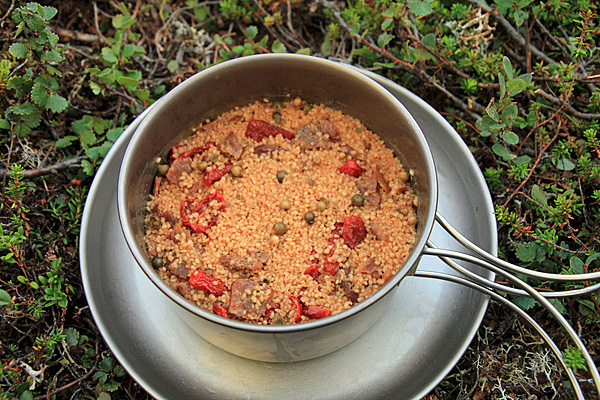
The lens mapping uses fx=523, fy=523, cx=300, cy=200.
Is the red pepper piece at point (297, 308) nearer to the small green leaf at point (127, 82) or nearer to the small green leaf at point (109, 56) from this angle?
A: the small green leaf at point (127, 82)

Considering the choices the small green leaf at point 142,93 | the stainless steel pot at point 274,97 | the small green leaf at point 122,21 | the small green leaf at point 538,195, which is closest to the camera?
the stainless steel pot at point 274,97

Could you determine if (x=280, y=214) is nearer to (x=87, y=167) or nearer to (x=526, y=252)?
(x=87, y=167)

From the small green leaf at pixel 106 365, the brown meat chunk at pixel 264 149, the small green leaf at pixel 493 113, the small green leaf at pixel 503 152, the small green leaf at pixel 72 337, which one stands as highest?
the small green leaf at pixel 493 113

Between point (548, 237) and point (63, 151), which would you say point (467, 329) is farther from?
point (63, 151)

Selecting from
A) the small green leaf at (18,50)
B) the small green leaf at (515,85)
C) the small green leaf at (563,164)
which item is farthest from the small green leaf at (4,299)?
the small green leaf at (563,164)

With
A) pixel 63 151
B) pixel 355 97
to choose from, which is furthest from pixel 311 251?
pixel 63 151

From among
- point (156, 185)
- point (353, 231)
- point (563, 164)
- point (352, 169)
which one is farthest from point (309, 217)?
point (563, 164)
